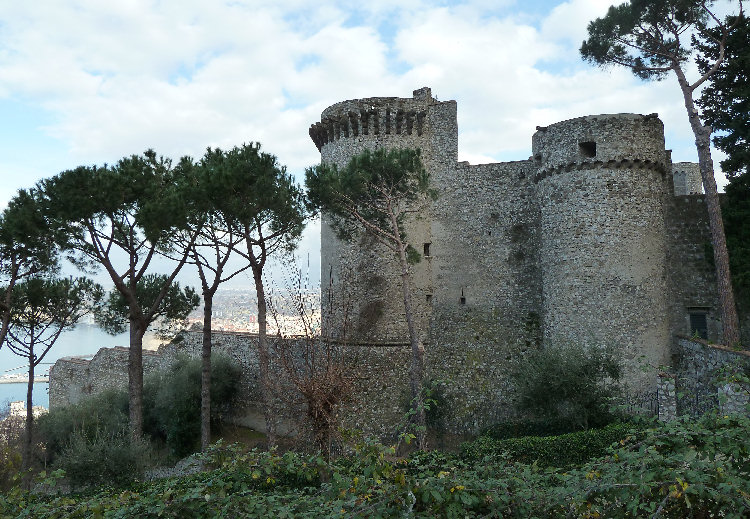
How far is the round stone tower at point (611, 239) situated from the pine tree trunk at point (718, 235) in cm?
107

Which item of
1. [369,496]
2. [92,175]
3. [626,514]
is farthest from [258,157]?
[626,514]

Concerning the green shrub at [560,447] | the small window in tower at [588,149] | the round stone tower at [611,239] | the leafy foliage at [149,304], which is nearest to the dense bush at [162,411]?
the leafy foliage at [149,304]

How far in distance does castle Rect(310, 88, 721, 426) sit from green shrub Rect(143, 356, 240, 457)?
499cm

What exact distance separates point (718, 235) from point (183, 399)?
52.4ft

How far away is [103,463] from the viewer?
11031 mm

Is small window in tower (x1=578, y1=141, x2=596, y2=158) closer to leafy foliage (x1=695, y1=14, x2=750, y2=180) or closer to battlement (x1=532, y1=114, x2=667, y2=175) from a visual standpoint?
battlement (x1=532, y1=114, x2=667, y2=175)

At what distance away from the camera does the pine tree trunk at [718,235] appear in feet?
39.5

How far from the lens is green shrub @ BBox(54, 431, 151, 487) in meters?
11.0

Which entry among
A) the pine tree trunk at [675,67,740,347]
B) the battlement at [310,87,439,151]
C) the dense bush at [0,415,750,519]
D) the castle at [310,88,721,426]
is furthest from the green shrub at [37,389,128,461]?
the pine tree trunk at [675,67,740,347]

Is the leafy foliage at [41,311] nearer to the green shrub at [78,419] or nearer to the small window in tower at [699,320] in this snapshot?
the green shrub at [78,419]

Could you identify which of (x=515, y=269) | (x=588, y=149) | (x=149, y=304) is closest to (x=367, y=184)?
(x=515, y=269)

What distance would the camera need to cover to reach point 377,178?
45.6 feet

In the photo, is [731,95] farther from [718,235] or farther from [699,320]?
[699,320]

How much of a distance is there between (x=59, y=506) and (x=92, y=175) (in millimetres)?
9938
